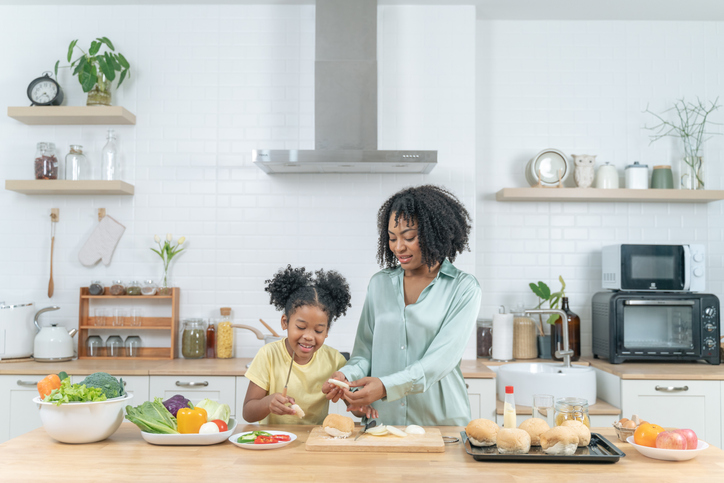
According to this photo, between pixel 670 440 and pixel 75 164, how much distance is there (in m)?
3.46

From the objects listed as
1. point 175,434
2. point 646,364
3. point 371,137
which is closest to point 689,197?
point 646,364

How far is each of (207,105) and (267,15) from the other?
0.68 meters

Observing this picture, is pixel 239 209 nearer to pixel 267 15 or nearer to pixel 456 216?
pixel 267 15

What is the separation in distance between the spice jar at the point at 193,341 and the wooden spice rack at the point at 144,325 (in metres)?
0.09

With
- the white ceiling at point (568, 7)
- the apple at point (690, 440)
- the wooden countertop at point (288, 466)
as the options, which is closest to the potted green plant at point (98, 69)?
the white ceiling at point (568, 7)

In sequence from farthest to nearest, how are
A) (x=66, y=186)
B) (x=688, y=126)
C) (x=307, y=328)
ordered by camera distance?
(x=688, y=126), (x=66, y=186), (x=307, y=328)

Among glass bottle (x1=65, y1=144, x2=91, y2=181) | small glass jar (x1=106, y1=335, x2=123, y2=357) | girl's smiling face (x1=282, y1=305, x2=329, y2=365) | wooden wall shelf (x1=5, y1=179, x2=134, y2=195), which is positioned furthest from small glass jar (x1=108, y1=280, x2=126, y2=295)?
girl's smiling face (x1=282, y1=305, x2=329, y2=365)

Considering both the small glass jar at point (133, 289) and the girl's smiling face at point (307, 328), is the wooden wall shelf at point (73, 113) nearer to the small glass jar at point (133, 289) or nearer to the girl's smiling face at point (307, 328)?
the small glass jar at point (133, 289)

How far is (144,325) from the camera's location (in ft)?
12.3

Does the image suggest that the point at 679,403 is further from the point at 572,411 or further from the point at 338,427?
the point at 338,427

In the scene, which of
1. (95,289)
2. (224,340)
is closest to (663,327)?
(224,340)

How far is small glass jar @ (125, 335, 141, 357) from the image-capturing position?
12.0 feet

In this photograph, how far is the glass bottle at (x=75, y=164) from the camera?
3689 millimetres

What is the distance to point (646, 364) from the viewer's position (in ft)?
11.3
